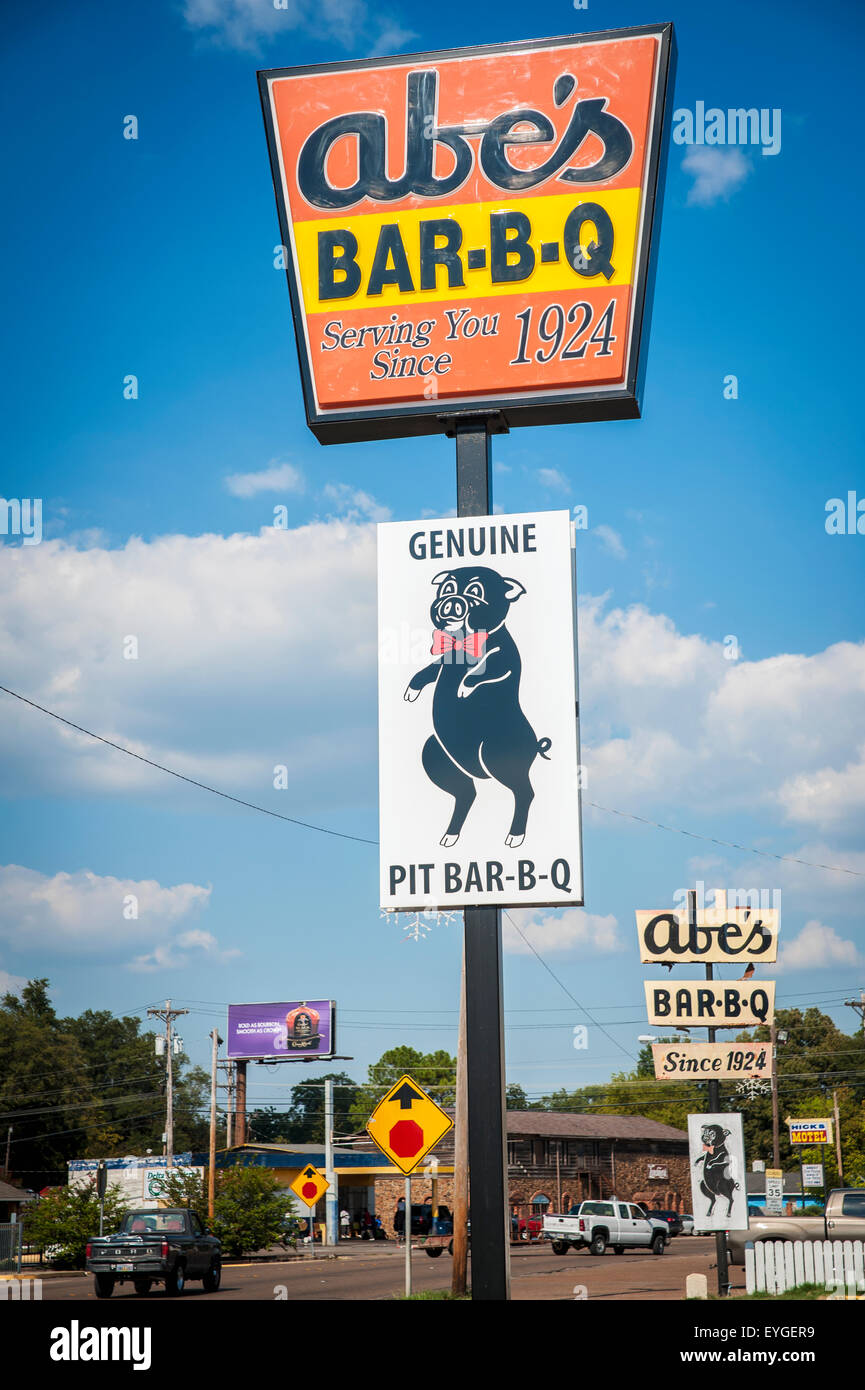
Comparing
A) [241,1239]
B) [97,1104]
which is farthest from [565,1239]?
[97,1104]

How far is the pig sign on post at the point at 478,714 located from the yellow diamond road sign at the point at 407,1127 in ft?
28.2

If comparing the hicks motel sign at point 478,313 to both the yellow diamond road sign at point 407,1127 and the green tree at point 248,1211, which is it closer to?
the yellow diamond road sign at point 407,1127

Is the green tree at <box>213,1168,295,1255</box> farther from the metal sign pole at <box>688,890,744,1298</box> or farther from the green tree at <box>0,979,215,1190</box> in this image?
the green tree at <box>0,979,215,1190</box>

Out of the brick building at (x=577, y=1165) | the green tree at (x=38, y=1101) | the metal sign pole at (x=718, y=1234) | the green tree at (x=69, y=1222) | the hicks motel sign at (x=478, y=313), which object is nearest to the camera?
the hicks motel sign at (x=478, y=313)

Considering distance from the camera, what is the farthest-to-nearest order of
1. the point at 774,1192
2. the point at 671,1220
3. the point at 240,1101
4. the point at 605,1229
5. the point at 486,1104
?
the point at 240,1101, the point at 671,1220, the point at 605,1229, the point at 774,1192, the point at 486,1104

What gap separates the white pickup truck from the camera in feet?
149

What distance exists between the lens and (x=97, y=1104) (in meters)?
98.5

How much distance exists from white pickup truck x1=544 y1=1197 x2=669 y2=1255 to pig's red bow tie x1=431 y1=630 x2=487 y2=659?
3953cm

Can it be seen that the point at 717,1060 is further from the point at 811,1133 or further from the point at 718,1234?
the point at 811,1133

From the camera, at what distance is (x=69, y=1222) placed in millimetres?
38000

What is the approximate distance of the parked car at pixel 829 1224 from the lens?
25.5 meters

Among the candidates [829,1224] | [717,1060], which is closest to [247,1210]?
[829,1224]

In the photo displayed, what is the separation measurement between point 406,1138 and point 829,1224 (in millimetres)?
11900

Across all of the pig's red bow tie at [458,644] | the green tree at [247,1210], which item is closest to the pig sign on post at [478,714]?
the pig's red bow tie at [458,644]
